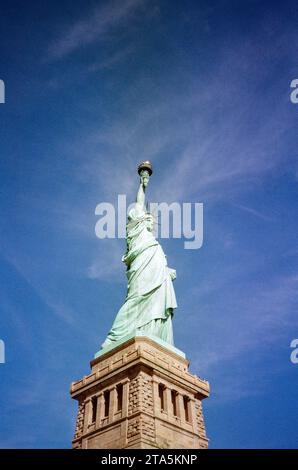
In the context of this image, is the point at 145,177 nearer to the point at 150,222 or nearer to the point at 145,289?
the point at 150,222

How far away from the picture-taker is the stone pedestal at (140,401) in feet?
86.0

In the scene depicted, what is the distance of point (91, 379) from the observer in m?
31.0

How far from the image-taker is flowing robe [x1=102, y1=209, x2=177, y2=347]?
3391cm

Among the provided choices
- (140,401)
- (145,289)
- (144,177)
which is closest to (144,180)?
(144,177)

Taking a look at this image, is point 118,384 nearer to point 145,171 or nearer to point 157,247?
point 157,247

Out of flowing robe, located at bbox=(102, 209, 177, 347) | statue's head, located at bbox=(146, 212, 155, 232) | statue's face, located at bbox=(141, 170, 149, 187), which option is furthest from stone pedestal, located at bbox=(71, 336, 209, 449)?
statue's face, located at bbox=(141, 170, 149, 187)

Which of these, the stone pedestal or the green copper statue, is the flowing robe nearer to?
the green copper statue

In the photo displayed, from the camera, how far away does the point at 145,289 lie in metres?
35.6

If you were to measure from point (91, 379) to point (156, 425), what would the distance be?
640 cm

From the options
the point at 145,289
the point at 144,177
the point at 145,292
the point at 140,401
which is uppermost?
the point at 144,177

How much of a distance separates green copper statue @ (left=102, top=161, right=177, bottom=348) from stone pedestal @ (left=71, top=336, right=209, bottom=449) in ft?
7.92

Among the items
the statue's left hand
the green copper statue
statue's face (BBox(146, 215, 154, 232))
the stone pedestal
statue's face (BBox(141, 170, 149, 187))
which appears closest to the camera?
the stone pedestal

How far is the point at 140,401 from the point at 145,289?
10424 mm
